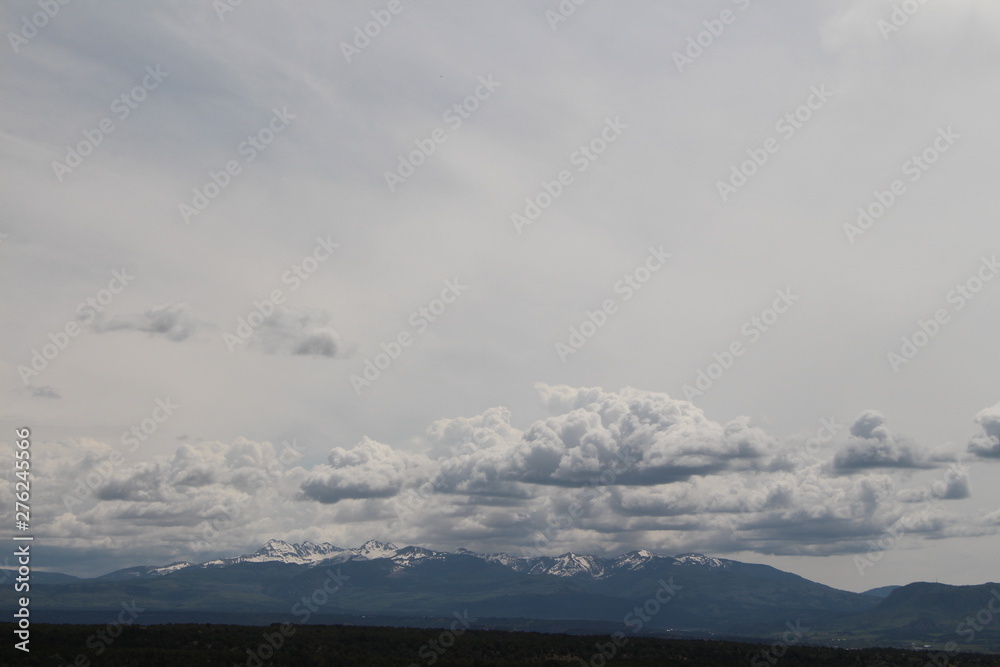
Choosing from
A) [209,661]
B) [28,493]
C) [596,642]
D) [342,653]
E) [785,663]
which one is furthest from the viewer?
[596,642]

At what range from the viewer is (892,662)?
380ft

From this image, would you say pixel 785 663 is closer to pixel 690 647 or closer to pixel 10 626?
pixel 690 647

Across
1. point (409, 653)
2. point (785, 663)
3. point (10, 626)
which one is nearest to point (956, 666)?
point (785, 663)

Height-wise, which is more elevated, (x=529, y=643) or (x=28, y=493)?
(x=28, y=493)

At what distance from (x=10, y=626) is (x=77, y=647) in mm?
28772

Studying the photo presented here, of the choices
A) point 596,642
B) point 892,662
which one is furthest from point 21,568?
point 892,662

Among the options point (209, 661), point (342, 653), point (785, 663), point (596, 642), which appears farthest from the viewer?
point (596, 642)

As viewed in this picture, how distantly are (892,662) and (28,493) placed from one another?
120 m

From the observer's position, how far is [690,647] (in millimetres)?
124938

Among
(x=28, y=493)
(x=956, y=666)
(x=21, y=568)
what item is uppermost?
(x=28, y=493)

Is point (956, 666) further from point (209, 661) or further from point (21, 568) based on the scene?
point (21, 568)

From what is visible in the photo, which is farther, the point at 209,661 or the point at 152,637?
the point at 152,637

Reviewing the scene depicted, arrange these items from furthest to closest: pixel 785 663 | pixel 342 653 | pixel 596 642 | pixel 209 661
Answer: pixel 596 642
pixel 785 663
pixel 342 653
pixel 209 661

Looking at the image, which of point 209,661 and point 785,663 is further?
point 785,663
